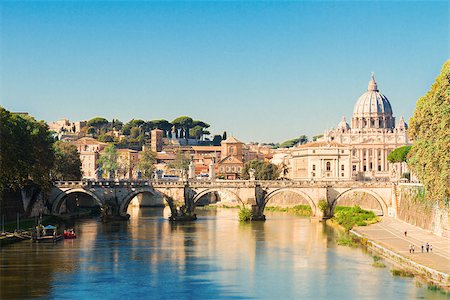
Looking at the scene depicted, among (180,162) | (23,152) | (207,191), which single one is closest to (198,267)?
(23,152)

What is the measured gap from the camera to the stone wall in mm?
45647

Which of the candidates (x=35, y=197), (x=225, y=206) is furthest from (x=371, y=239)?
(x=225, y=206)

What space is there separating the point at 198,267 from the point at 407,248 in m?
10.7

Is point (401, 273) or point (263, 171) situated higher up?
point (263, 171)

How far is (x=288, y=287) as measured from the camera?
34781 mm

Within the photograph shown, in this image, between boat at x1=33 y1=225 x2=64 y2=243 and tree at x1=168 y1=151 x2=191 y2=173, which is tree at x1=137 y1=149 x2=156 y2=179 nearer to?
tree at x1=168 y1=151 x2=191 y2=173

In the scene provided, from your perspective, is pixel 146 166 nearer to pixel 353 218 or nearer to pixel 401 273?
pixel 353 218

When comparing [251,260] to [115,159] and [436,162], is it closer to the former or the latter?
[436,162]

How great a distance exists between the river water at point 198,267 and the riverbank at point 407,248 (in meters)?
0.85

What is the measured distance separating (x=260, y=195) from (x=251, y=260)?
24.1m

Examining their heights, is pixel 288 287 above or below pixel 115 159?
below

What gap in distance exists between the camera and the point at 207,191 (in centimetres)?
6638

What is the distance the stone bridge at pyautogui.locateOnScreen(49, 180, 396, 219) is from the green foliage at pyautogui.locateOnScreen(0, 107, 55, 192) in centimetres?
407

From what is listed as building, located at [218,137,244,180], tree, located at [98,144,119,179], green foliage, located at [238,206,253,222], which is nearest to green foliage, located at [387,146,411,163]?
green foliage, located at [238,206,253,222]
